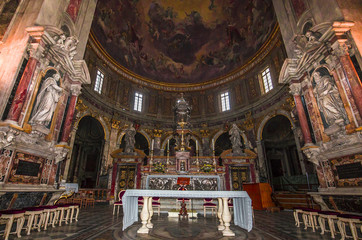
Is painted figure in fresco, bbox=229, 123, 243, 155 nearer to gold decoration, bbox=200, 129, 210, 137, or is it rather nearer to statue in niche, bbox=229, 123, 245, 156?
statue in niche, bbox=229, 123, 245, 156

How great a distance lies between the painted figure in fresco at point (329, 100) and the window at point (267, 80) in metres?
8.22

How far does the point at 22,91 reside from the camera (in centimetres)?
576

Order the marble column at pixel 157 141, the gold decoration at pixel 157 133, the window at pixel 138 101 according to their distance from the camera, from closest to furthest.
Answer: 1. the marble column at pixel 157 141
2. the gold decoration at pixel 157 133
3. the window at pixel 138 101

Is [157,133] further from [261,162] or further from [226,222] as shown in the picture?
[226,222]

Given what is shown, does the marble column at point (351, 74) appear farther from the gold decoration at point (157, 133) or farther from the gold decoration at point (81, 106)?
the gold decoration at point (157, 133)

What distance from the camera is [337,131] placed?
256 inches

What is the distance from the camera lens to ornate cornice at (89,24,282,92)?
49.3 ft

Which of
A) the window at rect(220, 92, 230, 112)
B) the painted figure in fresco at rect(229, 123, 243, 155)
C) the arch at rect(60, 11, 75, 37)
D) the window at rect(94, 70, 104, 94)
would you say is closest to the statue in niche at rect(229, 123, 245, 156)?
the painted figure in fresco at rect(229, 123, 243, 155)

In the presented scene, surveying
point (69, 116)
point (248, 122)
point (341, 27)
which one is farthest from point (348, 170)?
point (69, 116)

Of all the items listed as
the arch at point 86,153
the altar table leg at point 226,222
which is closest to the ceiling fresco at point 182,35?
the arch at point 86,153

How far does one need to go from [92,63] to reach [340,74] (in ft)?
51.4

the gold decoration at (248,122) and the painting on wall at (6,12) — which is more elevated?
the painting on wall at (6,12)

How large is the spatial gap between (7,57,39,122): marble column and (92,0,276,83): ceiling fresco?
37.4 ft

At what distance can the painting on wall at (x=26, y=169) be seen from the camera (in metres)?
5.54
